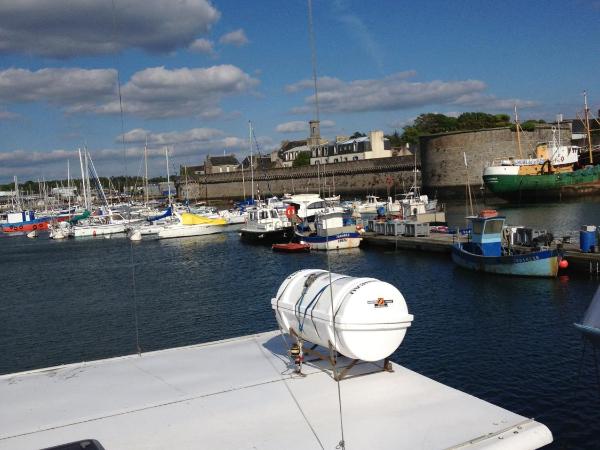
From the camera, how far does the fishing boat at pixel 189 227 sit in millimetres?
62188

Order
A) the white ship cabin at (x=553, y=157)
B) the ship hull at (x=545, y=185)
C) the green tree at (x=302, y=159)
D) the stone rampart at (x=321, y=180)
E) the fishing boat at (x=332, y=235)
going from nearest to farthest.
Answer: the fishing boat at (x=332, y=235) → the ship hull at (x=545, y=185) → the white ship cabin at (x=553, y=157) → the stone rampart at (x=321, y=180) → the green tree at (x=302, y=159)

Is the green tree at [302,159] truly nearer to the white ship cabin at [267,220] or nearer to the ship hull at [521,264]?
the white ship cabin at [267,220]

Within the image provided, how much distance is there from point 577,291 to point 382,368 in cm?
1751

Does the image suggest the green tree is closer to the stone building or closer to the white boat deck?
the stone building

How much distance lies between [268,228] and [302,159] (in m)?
90.9

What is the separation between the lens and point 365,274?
108ft

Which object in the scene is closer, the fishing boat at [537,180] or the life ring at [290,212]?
the life ring at [290,212]

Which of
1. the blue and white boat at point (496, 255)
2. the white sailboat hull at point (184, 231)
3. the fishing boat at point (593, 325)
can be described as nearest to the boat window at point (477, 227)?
the blue and white boat at point (496, 255)

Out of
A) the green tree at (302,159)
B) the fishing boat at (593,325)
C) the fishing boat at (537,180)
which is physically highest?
the green tree at (302,159)

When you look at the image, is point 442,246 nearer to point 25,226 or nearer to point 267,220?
point 267,220

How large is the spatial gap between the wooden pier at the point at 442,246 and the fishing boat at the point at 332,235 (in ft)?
5.67

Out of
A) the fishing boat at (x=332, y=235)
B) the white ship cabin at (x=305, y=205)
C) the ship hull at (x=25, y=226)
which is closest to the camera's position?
the fishing boat at (x=332, y=235)

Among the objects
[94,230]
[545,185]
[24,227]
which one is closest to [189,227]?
[94,230]

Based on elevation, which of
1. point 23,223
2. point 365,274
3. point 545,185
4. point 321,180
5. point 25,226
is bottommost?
point 365,274
